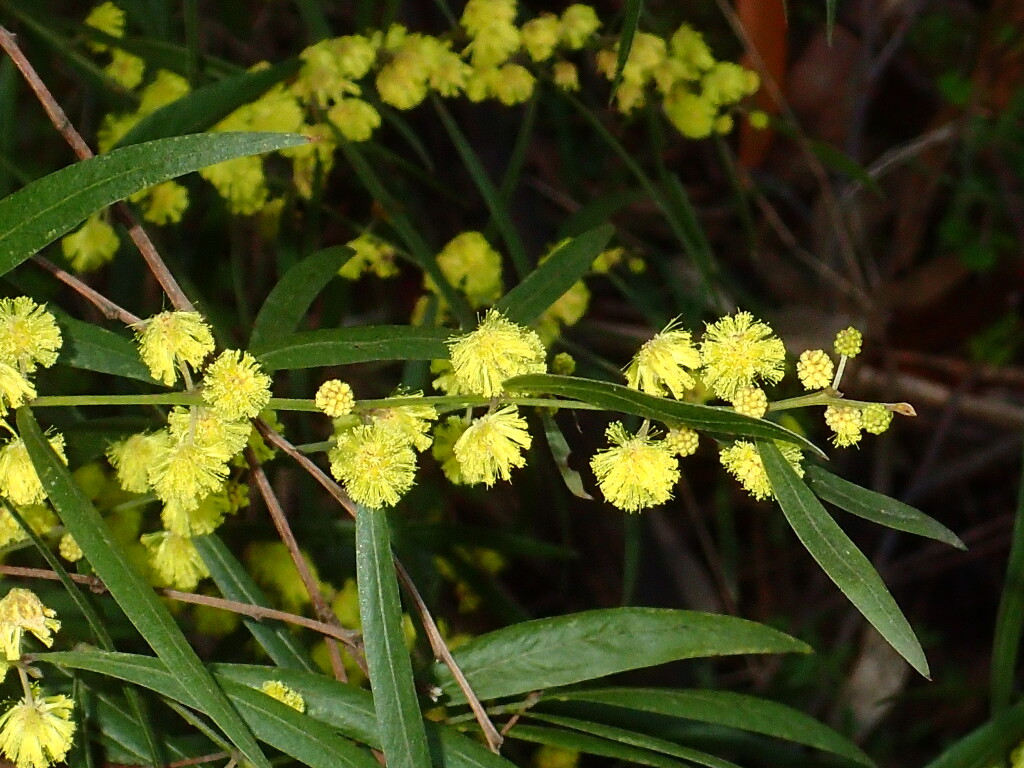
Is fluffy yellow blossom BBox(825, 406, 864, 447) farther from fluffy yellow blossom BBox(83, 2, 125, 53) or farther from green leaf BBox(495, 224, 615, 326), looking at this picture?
fluffy yellow blossom BBox(83, 2, 125, 53)

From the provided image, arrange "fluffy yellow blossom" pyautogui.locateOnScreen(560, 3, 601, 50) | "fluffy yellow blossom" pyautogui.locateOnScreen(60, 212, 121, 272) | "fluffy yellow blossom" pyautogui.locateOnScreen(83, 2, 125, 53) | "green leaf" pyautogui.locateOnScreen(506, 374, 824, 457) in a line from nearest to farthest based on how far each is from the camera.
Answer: "green leaf" pyautogui.locateOnScreen(506, 374, 824, 457) → "fluffy yellow blossom" pyautogui.locateOnScreen(60, 212, 121, 272) → "fluffy yellow blossom" pyautogui.locateOnScreen(560, 3, 601, 50) → "fluffy yellow blossom" pyautogui.locateOnScreen(83, 2, 125, 53)

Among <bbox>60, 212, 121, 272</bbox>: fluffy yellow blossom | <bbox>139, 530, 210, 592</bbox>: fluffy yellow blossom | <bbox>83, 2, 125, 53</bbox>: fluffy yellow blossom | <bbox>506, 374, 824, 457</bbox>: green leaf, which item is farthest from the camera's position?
<bbox>83, 2, 125, 53</bbox>: fluffy yellow blossom

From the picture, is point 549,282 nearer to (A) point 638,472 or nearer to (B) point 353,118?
(A) point 638,472

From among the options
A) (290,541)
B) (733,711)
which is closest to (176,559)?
(290,541)

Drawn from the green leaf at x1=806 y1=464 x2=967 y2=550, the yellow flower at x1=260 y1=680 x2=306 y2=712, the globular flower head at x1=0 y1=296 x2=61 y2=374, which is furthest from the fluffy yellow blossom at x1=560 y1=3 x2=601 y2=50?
the yellow flower at x1=260 y1=680 x2=306 y2=712

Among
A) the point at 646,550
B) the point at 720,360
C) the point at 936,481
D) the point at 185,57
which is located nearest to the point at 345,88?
the point at 185,57

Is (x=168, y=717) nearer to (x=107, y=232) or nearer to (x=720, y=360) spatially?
(x=107, y=232)
